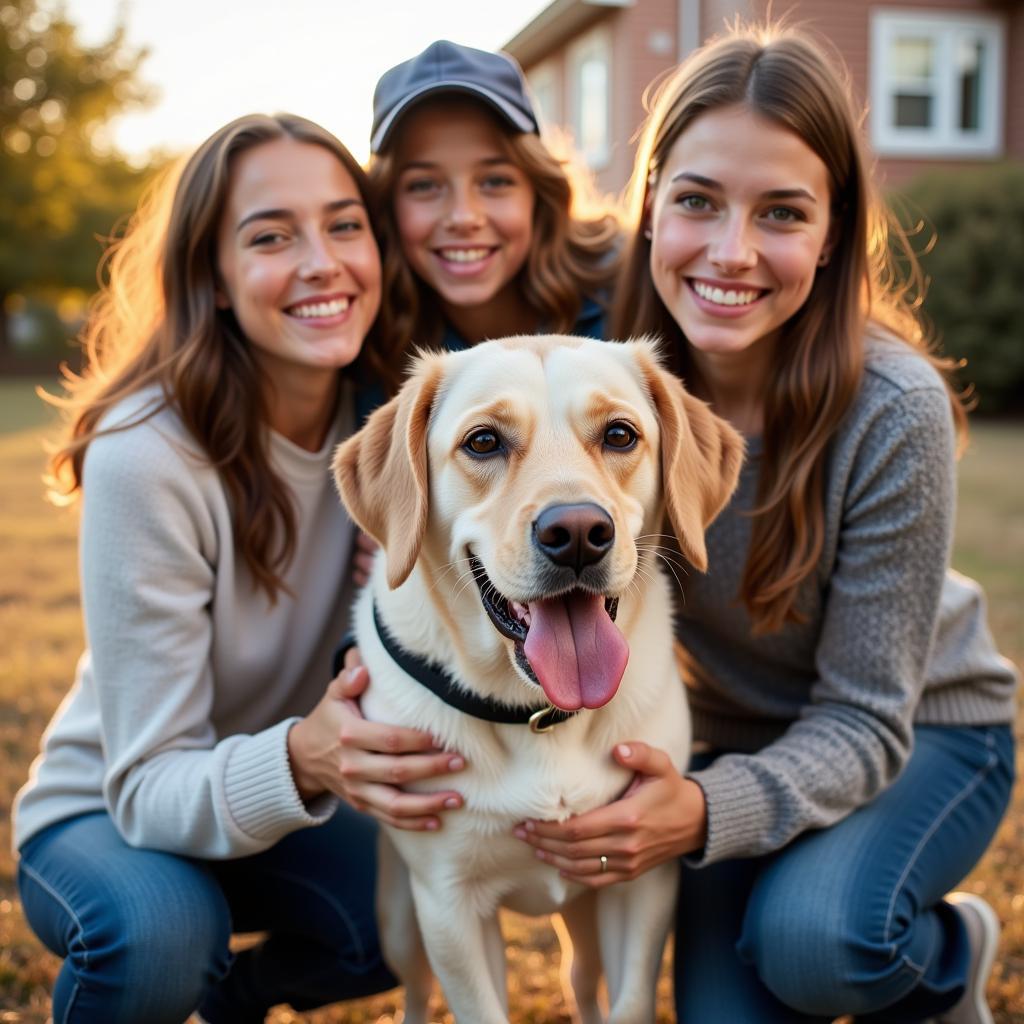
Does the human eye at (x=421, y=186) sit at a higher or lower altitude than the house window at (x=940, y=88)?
lower

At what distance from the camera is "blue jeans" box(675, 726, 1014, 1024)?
2520 mm

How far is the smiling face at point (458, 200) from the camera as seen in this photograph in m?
3.19

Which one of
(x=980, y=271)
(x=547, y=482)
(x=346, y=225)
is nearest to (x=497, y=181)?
(x=346, y=225)

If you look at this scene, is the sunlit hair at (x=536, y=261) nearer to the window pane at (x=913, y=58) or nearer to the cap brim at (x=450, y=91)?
the cap brim at (x=450, y=91)

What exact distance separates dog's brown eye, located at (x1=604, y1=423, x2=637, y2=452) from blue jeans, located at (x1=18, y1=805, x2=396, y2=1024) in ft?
4.51

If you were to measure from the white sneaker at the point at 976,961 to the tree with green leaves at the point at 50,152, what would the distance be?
27829 millimetres

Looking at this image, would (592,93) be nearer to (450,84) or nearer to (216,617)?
(450,84)

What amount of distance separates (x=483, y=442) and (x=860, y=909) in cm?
133

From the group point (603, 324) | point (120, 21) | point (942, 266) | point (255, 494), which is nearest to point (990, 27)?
point (942, 266)

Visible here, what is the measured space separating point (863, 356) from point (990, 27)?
15253 mm

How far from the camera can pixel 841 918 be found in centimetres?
251

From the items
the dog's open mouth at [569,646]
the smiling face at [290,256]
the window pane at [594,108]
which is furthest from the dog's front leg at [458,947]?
the window pane at [594,108]

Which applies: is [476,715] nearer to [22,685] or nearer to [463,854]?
[463,854]

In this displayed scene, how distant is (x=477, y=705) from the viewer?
244 centimetres
